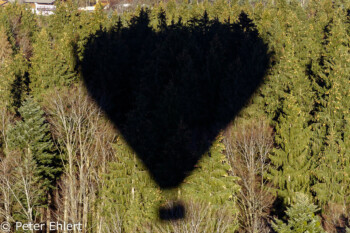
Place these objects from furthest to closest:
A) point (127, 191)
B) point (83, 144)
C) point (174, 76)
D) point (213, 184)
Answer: point (174, 76) → point (83, 144) → point (127, 191) → point (213, 184)

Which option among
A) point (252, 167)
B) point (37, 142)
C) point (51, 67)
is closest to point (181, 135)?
point (252, 167)

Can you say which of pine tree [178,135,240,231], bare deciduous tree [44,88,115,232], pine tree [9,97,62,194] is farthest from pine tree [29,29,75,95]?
pine tree [178,135,240,231]

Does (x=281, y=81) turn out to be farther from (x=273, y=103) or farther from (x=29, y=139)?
(x=29, y=139)

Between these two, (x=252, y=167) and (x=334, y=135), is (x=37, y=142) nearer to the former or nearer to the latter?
(x=252, y=167)

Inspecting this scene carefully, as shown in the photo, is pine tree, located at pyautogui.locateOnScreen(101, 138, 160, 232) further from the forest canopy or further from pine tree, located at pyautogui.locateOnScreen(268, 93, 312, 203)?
pine tree, located at pyautogui.locateOnScreen(268, 93, 312, 203)

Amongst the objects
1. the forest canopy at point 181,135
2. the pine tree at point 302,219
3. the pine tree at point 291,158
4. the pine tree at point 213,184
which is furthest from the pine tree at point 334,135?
the pine tree at point 302,219

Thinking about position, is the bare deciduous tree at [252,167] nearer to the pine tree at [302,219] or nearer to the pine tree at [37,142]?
the pine tree at [302,219]

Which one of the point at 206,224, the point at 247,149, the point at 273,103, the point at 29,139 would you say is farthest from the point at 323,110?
the point at 29,139
